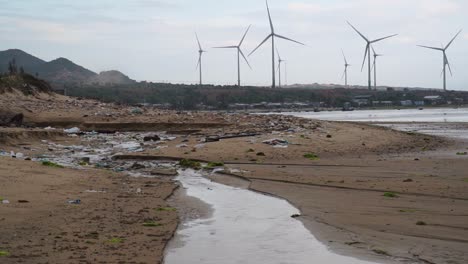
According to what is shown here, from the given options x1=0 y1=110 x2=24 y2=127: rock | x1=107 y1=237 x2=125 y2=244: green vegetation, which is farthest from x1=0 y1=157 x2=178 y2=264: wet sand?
x1=0 y1=110 x2=24 y2=127: rock

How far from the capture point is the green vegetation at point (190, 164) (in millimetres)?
18547

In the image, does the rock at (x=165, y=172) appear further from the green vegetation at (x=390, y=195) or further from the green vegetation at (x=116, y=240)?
the green vegetation at (x=116, y=240)

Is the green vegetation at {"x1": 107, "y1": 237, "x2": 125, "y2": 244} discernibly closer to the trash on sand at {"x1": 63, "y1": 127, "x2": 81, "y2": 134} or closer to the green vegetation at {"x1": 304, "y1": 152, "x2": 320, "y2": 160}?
the green vegetation at {"x1": 304, "y1": 152, "x2": 320, "y2": 160}

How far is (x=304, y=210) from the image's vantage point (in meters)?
11.1

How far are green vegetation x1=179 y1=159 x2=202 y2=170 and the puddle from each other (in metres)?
5.74

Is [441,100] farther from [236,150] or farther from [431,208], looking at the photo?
[431,208]

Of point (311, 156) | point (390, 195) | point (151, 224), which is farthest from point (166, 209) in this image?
point (311, 156)

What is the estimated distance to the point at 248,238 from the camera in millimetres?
9000

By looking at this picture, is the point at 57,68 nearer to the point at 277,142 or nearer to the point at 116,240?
the point at 277,142

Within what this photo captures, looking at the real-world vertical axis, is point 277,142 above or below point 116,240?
above

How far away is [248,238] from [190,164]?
1002cm

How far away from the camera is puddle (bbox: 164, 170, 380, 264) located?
25.6ft

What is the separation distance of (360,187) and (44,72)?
548 feet

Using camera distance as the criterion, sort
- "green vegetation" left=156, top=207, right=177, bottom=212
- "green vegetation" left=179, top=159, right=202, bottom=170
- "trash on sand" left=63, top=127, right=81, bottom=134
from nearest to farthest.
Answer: "green vegetation" left=156, top=207, right=177, bottom=212 < "green vegetation" left=179, top=159, right=202, bottom=170 < "trash on sand" left=63, top=127, right=81, bottom=134
